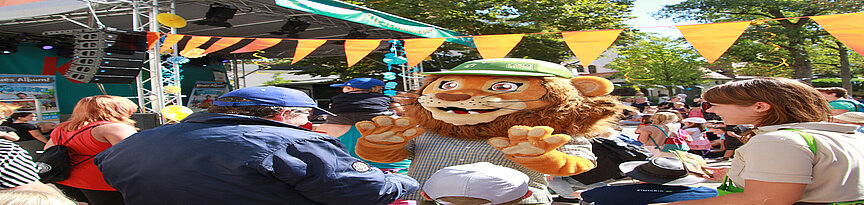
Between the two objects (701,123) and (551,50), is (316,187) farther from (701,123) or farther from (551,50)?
(551,50)

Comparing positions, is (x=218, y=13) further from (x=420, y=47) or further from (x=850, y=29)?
(x=850, y=29)

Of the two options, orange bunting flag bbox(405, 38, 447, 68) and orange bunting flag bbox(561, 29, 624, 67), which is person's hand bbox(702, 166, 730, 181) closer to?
orange bunting flag bbox(561, 29, 624, 67)

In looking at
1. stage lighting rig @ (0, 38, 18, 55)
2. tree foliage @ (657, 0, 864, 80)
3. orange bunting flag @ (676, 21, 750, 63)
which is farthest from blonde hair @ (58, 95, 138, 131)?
tree foliage @ (657, 0, 864, 80)

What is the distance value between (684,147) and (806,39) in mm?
16417

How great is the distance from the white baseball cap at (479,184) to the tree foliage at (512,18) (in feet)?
41.0

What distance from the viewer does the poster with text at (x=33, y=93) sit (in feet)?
32.6

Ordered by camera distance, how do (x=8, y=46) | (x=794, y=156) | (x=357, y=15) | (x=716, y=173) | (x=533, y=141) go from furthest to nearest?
(x=8, y=46) < (x=357, y=15) < (x=716, y=173) < (x=533, y=141) < (x=794, y=156)

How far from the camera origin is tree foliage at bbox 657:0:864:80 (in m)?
16.9

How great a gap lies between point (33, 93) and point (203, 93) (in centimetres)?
458

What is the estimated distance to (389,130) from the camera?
260cm

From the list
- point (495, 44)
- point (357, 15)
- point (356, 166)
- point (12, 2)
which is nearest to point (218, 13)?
point (357, 15)

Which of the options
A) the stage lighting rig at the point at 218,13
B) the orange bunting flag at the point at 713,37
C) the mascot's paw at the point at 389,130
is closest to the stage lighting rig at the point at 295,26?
the stage lighting rig at the point at 218,13

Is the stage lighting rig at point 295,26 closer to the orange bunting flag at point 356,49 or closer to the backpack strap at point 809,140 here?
the orange bunting flag at point 356,49

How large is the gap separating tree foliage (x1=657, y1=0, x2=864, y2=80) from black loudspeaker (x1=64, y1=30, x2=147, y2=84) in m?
18.1
